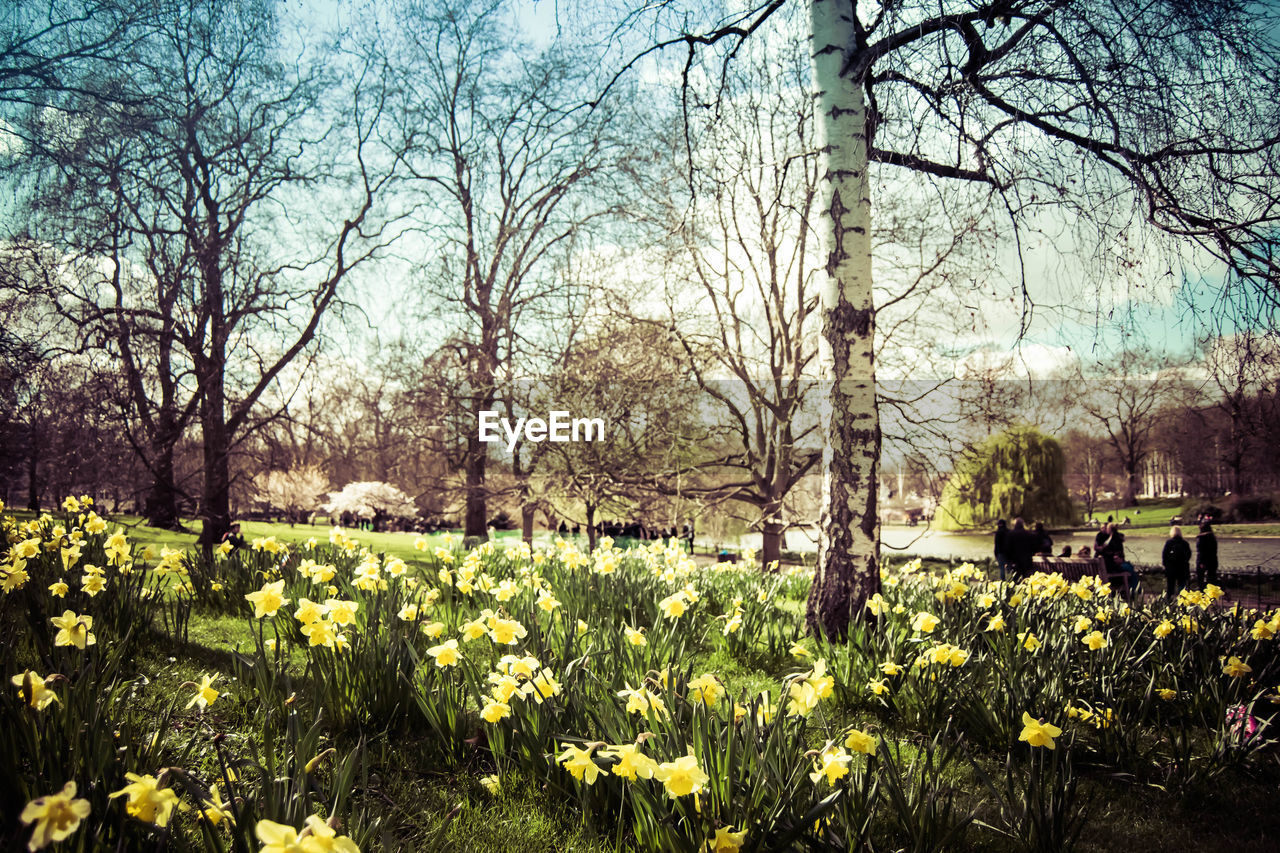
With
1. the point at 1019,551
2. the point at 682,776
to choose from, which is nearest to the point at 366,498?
the point at 1019,551

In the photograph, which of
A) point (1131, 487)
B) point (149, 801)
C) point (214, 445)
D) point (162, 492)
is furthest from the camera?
point (1131, 487)

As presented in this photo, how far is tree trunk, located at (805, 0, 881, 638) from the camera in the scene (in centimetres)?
423

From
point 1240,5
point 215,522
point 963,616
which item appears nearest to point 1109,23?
point 1240,5

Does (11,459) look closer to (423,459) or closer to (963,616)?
(963,616)

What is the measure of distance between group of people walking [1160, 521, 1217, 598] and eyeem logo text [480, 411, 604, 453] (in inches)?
318

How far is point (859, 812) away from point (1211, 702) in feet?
9.19

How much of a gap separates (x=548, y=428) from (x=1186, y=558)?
9629 millimetres

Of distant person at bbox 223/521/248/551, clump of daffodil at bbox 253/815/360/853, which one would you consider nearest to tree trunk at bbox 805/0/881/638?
clump of daffodil at bbox 253/815/360/853

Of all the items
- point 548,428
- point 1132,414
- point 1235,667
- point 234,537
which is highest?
point 1132,414

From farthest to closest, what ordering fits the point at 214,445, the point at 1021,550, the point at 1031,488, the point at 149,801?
the point at 1031,488, the point at 1021,550, the point at 214,445, the point at 149,801

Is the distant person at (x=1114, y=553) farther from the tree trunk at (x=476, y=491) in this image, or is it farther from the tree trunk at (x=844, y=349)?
the tree trunk at (x=476, y=491)

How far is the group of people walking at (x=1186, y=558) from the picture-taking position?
866 cm

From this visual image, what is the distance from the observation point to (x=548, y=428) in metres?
10.8

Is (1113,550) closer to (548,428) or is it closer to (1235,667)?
(1235,667)
